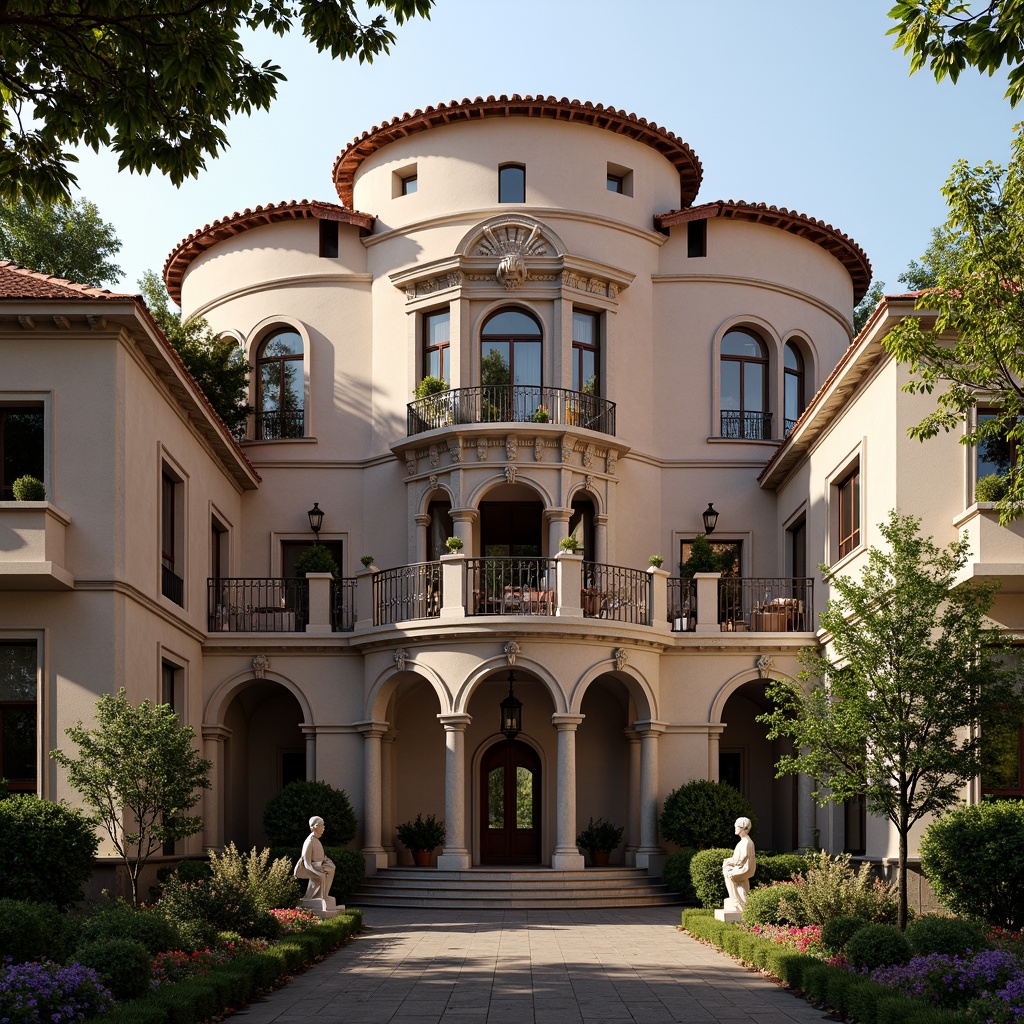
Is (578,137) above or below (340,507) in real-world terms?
above

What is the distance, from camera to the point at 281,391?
31266 mm

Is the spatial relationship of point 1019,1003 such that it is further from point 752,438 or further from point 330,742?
point 752,438

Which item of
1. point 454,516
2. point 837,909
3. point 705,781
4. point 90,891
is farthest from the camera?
point 454,516

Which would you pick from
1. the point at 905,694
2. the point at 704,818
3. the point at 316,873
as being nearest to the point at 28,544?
the point at 316,873

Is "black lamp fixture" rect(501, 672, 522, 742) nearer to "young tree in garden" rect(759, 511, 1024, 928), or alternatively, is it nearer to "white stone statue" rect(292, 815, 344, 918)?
"white stone statue" rect(292, 815, 344, 918)

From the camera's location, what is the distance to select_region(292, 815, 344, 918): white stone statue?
2019cm

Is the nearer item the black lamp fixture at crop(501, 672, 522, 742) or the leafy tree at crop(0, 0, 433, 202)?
the leafy tree at crop(0, 0, 433, 202)

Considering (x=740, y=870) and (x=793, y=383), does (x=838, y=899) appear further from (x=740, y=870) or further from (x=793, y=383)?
(x=793, y=383)

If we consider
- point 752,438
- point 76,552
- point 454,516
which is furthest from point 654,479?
point 76,552

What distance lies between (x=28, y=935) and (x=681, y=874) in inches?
566

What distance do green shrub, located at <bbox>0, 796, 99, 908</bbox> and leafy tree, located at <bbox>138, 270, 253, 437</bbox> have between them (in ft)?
45.3

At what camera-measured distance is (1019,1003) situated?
10.8 metres

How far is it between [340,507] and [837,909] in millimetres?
16383

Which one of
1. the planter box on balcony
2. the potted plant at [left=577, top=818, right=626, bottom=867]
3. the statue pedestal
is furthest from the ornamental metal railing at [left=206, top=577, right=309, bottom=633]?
the statue pedestal
